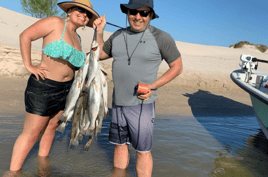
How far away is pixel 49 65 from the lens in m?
2.95

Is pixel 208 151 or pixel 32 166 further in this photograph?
pixel 208 151

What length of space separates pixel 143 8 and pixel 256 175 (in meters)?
3.48

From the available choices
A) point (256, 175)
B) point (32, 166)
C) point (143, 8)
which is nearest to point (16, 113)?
point (32, 166)

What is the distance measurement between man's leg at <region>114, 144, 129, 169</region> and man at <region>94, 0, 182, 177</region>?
8.8 inches

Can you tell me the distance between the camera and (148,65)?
2662 millimetres

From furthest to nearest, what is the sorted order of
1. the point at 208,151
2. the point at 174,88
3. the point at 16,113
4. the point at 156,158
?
the point at 174,88
the point at 16,113
the point at 208,151
the point at 156,158

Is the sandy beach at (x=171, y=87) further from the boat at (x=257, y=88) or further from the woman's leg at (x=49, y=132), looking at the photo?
the woman's leg at (x=49, y=132)

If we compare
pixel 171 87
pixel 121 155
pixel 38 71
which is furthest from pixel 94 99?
pixel 171 87

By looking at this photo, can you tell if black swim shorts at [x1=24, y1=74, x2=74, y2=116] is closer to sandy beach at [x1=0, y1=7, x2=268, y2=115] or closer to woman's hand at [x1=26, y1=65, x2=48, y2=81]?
woman's hand at [x1=26, y1=65, x2=48, y2=81]

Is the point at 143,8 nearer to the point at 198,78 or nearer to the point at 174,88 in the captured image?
the point at 174,88

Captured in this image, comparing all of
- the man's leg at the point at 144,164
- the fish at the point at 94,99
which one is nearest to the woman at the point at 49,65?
the fish at the point at 94,99

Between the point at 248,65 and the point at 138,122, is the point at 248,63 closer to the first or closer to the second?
the point at 248,65

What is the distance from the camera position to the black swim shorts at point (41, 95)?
2869 mm

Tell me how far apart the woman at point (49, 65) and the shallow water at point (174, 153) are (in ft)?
2.77
